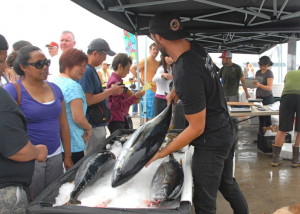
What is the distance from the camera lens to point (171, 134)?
2598 mm

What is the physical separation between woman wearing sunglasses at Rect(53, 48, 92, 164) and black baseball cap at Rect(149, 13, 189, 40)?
0.84 meters

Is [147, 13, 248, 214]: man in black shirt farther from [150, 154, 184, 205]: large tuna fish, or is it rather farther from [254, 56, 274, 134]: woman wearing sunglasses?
[254, 56, 274, 134]: woman wearing sunglasses

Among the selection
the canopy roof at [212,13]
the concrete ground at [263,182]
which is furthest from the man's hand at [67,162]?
the canopy roof at [212,13]

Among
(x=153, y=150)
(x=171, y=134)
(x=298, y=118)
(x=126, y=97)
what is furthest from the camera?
(x=298, y=118)

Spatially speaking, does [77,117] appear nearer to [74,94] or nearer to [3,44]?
[74,94]

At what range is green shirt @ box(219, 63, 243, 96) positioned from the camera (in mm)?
6180

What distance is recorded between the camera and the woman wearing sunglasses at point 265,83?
18.2 feet

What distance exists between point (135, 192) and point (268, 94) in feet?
17.0

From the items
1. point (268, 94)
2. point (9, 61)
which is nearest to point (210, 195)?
point (9, 61)

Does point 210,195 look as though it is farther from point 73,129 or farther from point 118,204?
point 73,129

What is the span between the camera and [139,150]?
157 centimetres

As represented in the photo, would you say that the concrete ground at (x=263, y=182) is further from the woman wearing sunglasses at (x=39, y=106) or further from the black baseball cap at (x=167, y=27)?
the black baseball cap at (x=167, y=27)

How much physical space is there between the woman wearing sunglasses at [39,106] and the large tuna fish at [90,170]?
0.37 meters

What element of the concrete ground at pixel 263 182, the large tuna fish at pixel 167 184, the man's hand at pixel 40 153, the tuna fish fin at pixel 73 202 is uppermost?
the man's hand at pixel 40 153
